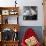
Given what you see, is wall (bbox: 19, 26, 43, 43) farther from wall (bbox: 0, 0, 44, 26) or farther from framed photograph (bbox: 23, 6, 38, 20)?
framed photograph (bbox: 23, 6, 38, 20)

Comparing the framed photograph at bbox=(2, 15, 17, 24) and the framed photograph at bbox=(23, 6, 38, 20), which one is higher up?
the framed photograph at bbox=(23, 6, 38, 20)

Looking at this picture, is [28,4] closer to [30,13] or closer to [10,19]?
[30,13]

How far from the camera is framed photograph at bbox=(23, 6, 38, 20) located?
4812 millimetres

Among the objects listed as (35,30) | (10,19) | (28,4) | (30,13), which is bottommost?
(35,30)

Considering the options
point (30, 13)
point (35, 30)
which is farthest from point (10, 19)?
point (35, 30)

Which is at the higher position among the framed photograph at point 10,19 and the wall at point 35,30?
the framed photograph at point 10,19

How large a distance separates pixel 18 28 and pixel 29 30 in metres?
0.35

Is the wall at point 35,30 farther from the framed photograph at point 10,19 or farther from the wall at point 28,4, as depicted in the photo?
the framed photograph at point 10,19

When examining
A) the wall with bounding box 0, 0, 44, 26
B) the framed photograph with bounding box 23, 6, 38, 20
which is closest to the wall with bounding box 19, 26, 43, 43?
the wall with bounding box 0, 0, 44, 26

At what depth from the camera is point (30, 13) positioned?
4816mm

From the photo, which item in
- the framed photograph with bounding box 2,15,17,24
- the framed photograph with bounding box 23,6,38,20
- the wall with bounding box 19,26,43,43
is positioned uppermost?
the framed photograph with bounding box 23,6,38,20

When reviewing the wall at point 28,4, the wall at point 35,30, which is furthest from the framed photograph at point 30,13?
the wall at point 35,30

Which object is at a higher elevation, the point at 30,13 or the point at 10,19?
the point at 30,13

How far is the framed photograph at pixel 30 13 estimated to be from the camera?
4.81m
